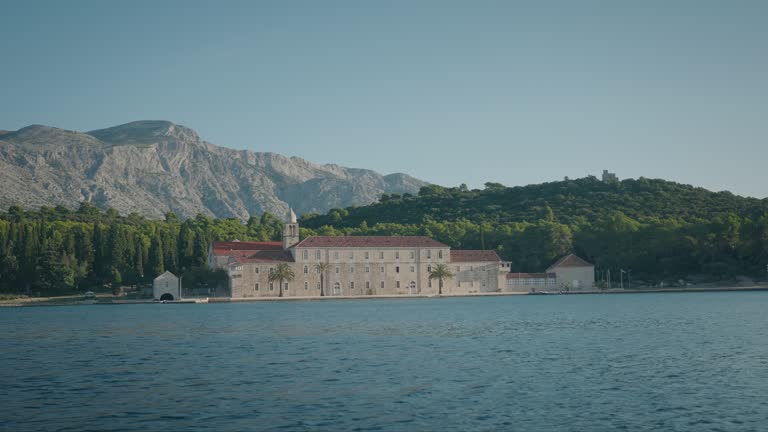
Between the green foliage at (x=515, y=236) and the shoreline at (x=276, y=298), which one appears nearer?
the shoreline at (x=276, y=298)

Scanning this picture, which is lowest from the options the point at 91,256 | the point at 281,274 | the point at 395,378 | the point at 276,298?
the point at 395,378

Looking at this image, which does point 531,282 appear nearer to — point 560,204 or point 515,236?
point 515,236

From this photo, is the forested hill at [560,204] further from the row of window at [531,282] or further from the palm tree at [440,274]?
the palm tree at [440,274]

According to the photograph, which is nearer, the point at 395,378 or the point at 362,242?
the point at 395,378

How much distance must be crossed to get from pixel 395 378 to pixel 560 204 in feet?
408

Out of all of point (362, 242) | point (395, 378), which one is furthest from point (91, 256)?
point (395, 378)

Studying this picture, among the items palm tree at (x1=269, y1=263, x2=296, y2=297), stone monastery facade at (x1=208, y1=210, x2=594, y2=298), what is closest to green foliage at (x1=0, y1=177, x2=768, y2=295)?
stone monastery facade at (x1=208, y1=210, x2=594, y2=298)

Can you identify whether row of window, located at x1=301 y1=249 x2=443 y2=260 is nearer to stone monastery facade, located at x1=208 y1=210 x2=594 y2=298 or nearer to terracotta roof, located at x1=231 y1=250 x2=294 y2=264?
stone monastery facade, located at x1=208 y1=210 x2=594 y2=298

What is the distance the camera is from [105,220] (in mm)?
139625

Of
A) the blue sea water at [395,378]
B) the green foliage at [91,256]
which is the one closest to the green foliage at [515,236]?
the green foliage at [91,256]

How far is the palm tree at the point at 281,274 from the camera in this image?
98188 mm

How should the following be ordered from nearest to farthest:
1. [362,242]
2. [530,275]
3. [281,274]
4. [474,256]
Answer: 1. [281,274]
2. [362,242]
3. [474,256]
4. [530,275]

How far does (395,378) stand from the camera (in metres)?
27.2

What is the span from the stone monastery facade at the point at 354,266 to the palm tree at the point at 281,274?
64 cm
